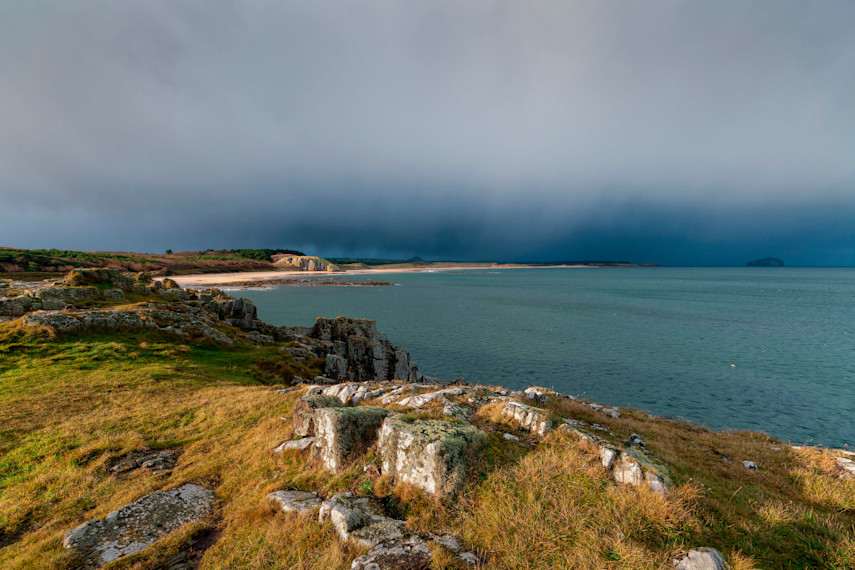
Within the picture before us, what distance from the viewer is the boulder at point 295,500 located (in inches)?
309

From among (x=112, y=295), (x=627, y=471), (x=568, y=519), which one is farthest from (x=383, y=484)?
(x=112, y=295)

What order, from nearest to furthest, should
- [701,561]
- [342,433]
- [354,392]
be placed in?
1. [701,561]
2. [342,433]
3. [354,392]

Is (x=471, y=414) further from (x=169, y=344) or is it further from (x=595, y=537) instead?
(x=169, y=344)

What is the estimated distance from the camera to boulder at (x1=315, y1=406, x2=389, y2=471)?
31.3 feet

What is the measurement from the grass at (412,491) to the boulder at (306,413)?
1.60 feet

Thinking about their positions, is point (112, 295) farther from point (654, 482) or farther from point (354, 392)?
point (654, 482)

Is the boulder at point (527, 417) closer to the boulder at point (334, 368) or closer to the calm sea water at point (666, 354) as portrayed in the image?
the boulder at point (334, 368)

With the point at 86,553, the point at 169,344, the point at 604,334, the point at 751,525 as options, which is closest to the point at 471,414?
the point at 751,525

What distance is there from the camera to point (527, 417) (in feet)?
37.8

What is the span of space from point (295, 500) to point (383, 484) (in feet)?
7.51

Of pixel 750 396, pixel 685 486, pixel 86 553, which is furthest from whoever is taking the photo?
pixel 750 396

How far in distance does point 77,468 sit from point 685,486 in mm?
18539

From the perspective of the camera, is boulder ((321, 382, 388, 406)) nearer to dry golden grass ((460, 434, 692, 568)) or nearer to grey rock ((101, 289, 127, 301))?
dry golden grass ((460, 434, 692, 568))

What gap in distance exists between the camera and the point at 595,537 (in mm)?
6477
